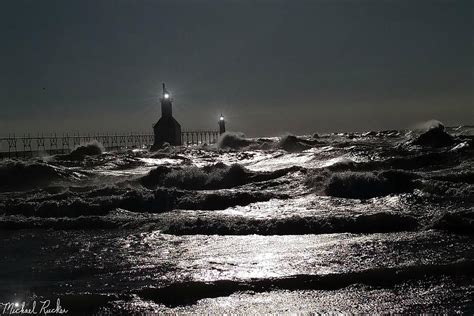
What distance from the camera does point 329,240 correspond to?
630cm

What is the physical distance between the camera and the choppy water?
4.15m

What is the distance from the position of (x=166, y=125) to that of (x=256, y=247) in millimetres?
37640

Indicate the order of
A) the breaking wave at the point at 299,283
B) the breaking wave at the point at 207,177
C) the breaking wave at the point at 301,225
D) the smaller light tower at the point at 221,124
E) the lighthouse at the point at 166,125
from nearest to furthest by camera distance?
the breaking wave at the point at 299,283
the breaking wave at the point at 301,225
the breaking wave at the point at 207,177
the lighthouse at the point at 166,125
the smaller light tower at the point at 221,124

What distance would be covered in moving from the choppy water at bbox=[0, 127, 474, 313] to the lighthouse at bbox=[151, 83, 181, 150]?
1161 inches

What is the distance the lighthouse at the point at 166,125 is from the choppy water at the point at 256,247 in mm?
29485

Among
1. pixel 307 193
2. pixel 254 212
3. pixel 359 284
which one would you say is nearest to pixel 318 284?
pixel 359 284

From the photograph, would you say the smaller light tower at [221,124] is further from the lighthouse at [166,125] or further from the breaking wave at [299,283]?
the breaking wave at [299,283]

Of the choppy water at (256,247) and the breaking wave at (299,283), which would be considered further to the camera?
the breaking wave at (299,283)

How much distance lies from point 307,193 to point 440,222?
4.65 m

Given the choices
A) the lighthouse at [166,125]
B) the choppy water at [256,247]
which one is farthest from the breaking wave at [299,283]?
the lighthouse at [166,125]

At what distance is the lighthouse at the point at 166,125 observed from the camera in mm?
41906

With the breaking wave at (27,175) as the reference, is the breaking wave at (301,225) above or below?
below

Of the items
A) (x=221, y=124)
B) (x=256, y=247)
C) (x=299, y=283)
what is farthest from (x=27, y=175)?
(x=221, y=124)

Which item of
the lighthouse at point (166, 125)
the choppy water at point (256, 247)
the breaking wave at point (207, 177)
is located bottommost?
the choppy water at point (256, 247)
